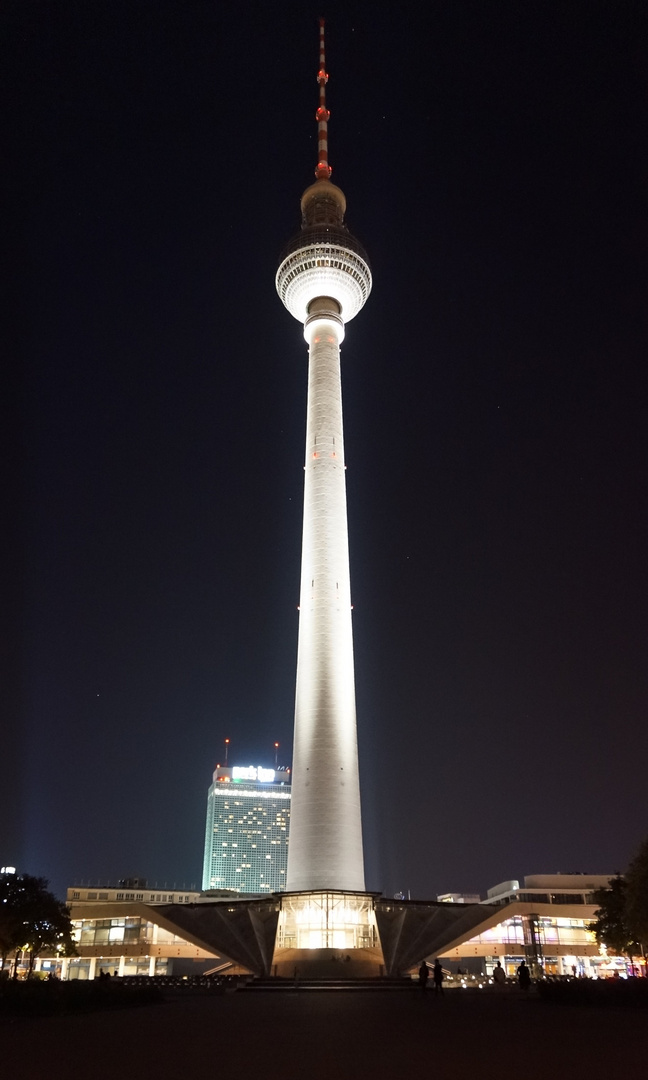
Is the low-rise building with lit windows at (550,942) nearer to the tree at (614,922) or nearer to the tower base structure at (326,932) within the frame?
the tree at (614,922)

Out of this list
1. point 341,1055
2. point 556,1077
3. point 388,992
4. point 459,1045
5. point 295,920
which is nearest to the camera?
point 556,1077

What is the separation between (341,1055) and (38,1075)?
5.29m

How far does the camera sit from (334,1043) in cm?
1672

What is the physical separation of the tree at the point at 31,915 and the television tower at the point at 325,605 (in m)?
18.9

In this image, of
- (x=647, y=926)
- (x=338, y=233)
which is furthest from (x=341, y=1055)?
(x=338, y=233)

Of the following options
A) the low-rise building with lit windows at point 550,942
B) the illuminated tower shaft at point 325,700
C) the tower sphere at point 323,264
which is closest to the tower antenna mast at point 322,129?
the tower sphere at point 323,264

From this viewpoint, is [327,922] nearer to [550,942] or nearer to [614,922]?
[614,922]

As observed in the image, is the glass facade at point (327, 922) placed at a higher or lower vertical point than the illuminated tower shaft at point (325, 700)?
lower

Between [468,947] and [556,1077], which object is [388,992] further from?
[468,947]

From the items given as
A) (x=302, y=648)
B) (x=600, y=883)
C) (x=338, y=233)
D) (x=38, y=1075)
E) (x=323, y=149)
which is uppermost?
(x=323, y=149)

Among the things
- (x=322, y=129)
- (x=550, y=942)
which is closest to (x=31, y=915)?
(x=550, y=942)

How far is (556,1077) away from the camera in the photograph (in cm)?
1224

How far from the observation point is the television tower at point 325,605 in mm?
60219

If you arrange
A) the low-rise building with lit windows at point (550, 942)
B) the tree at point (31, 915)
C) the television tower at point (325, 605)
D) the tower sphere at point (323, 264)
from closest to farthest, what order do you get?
the tree at point (31, 915) < the television tower at point (325, 605) < the tower sphere at point (323, 264) < the low-rise building with lit windows at point (550, 942)
